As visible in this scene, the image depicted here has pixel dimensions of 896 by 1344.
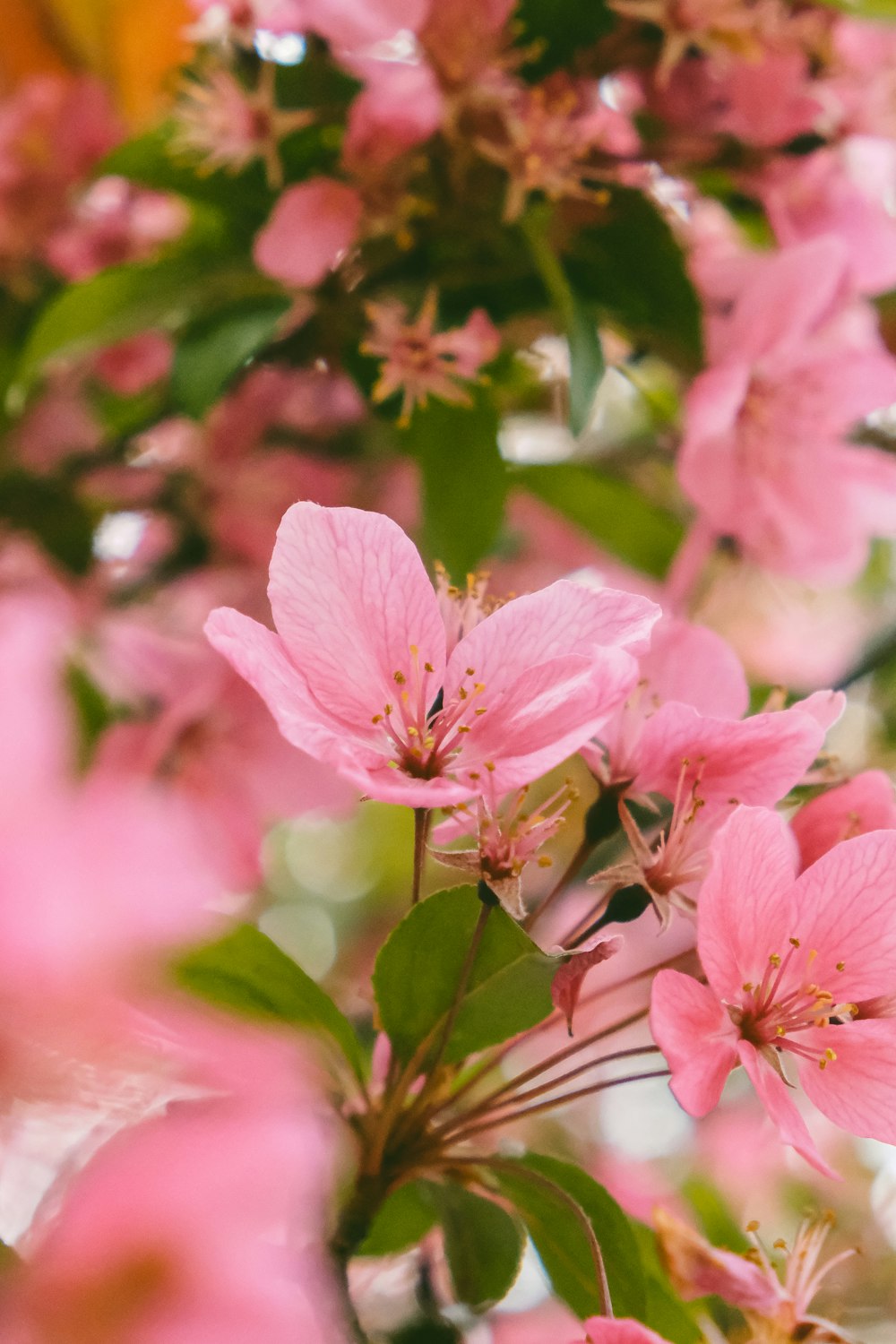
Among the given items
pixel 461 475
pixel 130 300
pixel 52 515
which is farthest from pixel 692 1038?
pixel 52 515

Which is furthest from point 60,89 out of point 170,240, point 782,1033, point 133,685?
point 782,1033

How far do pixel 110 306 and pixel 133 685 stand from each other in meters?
0.24

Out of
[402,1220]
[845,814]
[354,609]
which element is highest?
[354,609]

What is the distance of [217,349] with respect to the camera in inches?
22.5

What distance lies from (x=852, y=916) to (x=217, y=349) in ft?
1.28

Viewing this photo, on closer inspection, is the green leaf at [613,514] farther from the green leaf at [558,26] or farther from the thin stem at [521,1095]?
the thin stem at [521,1095]

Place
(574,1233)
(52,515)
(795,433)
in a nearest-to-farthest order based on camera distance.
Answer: (574,1233) < (795,433) < (52,515)

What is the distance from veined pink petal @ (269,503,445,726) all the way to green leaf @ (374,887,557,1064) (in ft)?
0.24

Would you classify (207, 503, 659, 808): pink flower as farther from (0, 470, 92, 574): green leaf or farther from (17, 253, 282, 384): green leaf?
(0, 470, 92, 574): green leaf

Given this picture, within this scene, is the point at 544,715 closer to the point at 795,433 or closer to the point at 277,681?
the point at 277,681

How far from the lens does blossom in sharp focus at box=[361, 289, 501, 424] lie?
56cm

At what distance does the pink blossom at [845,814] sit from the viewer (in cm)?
42

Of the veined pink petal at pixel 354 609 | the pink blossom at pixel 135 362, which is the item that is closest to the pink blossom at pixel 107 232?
the pink blossom at pixel 135 362

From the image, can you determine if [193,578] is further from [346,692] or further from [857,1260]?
[857,1260]
